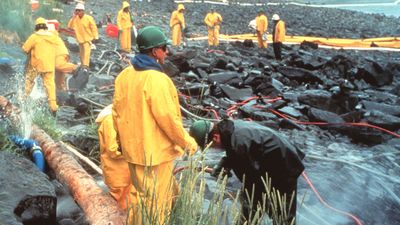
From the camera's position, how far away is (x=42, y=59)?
7.41 meters

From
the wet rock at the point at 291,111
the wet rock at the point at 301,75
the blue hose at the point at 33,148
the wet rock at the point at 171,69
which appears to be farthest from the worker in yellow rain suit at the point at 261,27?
the blue hose at the point at 33,148

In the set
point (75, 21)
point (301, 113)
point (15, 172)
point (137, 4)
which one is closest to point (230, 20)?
point (137, 4)

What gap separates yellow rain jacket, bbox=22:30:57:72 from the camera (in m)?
7.43

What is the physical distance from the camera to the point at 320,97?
32.8 ft

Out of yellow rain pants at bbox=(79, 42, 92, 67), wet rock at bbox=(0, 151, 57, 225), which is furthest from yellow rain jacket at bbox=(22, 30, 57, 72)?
yellow rain pants at bbox=(79, 42, 92, 67)

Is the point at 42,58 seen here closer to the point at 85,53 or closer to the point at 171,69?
the point at 85,53

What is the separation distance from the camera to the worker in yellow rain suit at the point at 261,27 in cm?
1788

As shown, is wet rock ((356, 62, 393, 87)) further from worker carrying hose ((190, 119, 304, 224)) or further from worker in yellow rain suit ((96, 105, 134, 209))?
worker in yellow rain suit ((96, 105, 134, 209))

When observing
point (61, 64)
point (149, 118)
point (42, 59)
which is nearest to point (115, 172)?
point (149, 118)

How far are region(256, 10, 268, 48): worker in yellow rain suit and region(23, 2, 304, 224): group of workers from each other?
13.9 m

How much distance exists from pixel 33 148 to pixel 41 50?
9.48 ft

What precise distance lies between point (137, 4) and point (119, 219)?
34.0 m

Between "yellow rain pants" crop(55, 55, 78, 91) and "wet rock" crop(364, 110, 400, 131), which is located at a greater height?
"yellow rain pants" crop(55, 55, 78, 91)

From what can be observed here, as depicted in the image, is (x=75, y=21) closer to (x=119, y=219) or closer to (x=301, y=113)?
(x=301, y=113)
